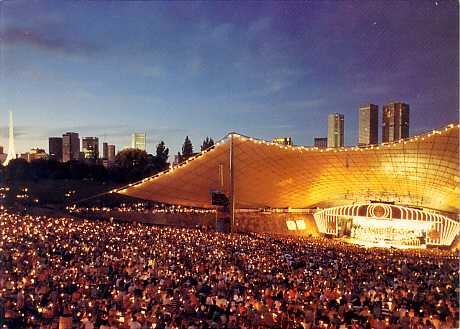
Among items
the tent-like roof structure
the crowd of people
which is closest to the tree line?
the tent-like roof structure

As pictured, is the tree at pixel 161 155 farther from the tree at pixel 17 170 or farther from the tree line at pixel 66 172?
the tree at pixel 17 170

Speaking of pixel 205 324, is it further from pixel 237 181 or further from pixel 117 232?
pixel 237 181

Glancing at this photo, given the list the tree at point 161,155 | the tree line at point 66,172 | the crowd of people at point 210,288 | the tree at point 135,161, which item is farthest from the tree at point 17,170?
the crowd of people at point 210,288

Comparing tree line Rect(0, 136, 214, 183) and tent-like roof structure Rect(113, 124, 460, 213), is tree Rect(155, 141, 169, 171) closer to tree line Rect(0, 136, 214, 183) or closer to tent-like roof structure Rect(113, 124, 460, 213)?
tree line Rect(0, 136, 214, 183)

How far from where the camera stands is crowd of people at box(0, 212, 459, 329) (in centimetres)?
822

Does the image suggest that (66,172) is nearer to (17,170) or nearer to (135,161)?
(17,170)

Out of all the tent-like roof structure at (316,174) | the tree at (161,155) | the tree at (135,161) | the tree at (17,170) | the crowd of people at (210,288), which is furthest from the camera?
the tree at (161,155)

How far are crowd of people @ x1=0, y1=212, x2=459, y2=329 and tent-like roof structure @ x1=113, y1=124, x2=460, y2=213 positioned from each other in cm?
812

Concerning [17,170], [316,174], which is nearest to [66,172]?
[17,170]

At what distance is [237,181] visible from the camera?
1135 inches

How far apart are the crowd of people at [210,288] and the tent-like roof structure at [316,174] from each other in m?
8.12

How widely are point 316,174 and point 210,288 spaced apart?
1992 cm

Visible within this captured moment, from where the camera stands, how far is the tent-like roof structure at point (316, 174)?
22.9m

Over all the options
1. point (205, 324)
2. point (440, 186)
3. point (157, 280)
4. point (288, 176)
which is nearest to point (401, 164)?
point (440, 186)
